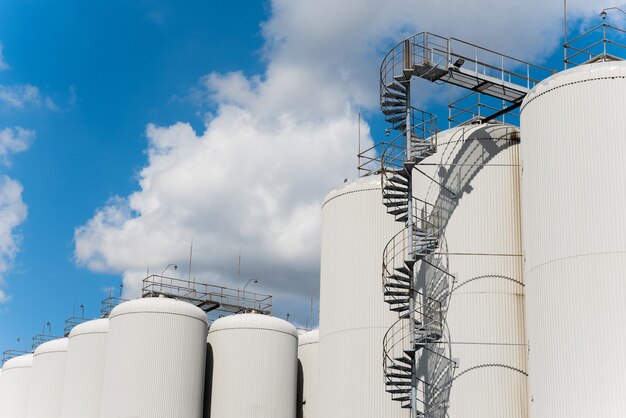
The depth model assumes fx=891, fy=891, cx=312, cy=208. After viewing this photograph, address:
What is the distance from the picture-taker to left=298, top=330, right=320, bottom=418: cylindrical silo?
51.4 metres

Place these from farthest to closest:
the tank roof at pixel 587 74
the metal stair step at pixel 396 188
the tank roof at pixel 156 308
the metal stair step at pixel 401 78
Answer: the tank roof at pixel 156 308, the metal stair step at pixel 396 188, the metal stair step at pixel 401 78, the tank roof at pixel 587 74

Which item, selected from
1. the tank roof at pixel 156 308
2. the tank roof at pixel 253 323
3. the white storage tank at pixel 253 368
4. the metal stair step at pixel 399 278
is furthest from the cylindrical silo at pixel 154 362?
the metal stair step at pixel 399 278

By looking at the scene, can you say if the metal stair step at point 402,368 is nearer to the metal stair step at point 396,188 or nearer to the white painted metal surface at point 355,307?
the white painted metal surface at point 355,307

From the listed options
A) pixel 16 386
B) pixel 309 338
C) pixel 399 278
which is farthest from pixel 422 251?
pixel 16 386

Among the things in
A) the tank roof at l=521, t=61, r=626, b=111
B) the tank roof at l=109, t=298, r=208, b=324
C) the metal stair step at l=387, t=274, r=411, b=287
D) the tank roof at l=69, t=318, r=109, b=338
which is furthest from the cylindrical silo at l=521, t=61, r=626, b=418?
the tank roof at l=69, t=318, r=109, b=338

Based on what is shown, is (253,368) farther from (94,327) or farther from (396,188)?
(396,188)

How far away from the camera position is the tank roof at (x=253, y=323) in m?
49.6

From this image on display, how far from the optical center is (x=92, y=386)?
5044 centimetres

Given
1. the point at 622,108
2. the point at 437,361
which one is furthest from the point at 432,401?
the point at 622,108

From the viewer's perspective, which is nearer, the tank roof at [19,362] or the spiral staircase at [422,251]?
the spiral staircase at [422,251]

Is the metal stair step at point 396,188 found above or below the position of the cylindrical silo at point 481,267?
above

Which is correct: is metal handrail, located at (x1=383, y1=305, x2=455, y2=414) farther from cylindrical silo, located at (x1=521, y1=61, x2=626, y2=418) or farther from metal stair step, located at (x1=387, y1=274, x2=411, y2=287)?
cylindrical silo, located at (x1=521, y1=61, x2=626, y2=418)

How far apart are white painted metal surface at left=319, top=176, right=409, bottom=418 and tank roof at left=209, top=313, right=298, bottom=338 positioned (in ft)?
28.9

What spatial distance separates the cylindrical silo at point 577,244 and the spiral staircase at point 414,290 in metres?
4.56
